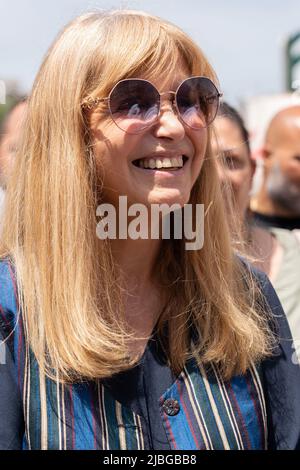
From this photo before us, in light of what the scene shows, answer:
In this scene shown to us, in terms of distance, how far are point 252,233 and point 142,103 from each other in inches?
47.2

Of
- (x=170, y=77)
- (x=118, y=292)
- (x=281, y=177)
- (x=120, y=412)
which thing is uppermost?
(x=281, y=177)

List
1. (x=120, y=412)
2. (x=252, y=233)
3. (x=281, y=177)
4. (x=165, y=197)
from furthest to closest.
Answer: (x=281, y=177) < (x=252, y=233) < (x=165, y=197) < (x=120, y=412)

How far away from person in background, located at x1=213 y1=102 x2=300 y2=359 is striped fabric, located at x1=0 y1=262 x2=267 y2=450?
22.3 inches

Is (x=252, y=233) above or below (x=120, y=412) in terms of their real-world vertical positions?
above

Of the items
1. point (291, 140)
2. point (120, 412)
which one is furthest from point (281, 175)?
point (120, 412)

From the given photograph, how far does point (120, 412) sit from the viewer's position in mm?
1521

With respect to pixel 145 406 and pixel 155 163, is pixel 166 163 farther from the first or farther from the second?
pixel 145 406

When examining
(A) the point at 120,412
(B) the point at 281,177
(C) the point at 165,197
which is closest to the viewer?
(A) the point at 120,412

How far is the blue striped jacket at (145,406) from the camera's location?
1.46m

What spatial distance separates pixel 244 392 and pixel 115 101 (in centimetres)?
74

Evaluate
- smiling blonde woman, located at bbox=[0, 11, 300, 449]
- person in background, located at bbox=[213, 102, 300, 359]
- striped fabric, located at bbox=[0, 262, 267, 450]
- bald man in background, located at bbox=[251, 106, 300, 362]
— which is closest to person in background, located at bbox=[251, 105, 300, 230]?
bald man in background, located at bbox=[251, 106, 300, 362]

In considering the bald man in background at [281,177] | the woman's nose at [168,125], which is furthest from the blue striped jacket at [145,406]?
the bald man in background at [281,177]
